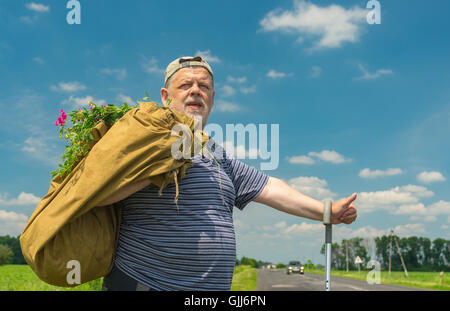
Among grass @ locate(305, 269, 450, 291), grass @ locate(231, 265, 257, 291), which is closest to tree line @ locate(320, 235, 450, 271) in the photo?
grass @ locate(305, 269, 450, 291)

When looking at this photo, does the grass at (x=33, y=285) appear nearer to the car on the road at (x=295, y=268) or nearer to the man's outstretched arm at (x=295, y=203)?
the man's outstretched arm at (x=295, y=203)

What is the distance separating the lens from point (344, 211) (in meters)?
2.41

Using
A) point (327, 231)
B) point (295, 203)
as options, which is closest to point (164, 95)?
point (295, 203)

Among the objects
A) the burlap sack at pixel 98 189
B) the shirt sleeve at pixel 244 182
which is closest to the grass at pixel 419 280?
the shirt sleeve at pixel 244 182

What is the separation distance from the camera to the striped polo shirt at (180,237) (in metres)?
1.79

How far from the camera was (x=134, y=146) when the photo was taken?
5.35 feet

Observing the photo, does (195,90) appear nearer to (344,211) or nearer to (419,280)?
(344,211)

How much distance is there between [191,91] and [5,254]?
55.1 meters

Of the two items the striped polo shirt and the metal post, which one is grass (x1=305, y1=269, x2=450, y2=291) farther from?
the striped polo shirt

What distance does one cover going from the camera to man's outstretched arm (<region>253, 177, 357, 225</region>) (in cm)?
243

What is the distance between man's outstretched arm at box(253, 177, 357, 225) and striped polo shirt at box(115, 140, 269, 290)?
56cm
